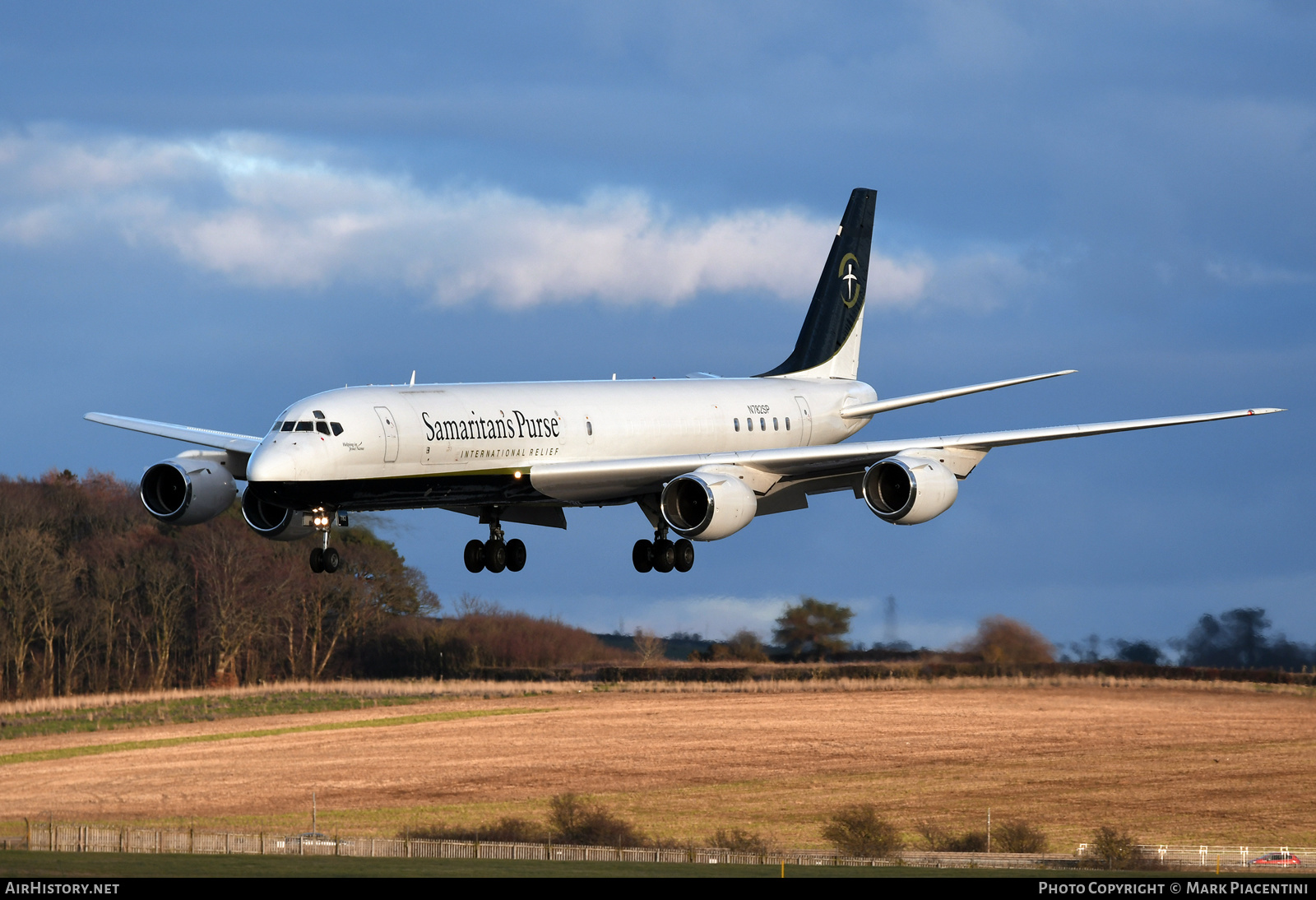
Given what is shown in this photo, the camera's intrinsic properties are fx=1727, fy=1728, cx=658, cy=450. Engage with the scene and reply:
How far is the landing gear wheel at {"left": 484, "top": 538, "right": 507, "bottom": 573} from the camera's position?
51.5 meters

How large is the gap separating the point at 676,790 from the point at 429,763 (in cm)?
1501

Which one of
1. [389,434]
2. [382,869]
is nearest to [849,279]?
[389,434]

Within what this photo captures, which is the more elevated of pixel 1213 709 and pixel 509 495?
pixel 509 495

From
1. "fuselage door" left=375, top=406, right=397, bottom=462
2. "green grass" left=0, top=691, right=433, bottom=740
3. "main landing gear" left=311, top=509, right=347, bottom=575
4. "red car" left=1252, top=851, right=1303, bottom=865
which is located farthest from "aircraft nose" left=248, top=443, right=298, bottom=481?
"green grass" left=0, top=691, right=433, bottom=740

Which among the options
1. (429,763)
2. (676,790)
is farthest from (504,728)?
(676,790)

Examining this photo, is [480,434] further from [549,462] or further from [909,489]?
[909,489]

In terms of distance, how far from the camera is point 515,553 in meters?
51.9

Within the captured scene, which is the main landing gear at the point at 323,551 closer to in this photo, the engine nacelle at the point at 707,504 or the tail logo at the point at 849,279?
the engine nacelle at the point at 707,504

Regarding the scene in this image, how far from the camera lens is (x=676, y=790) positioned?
82.2 metres

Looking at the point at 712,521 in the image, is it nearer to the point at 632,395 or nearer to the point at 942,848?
the point at 632,395

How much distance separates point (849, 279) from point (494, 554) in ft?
69.2

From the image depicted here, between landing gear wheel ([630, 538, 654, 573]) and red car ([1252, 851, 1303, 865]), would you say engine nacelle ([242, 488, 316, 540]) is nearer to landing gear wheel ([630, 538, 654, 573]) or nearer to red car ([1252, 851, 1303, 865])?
landing gear wheel ([630, 538, 654, 573])

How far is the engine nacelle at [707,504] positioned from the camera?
48.1 m

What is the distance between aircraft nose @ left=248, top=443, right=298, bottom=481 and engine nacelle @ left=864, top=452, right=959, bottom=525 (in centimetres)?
1697
